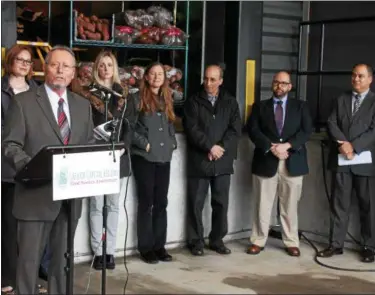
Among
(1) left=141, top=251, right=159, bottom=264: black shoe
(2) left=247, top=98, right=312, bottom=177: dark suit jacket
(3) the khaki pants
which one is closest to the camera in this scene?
(1) left=141, top=251, right=159, bottom=264: black shoe

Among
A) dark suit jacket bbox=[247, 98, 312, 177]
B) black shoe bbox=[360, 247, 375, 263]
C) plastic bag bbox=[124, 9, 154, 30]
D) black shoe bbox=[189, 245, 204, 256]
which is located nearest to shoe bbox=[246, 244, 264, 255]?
black shoe bbox=[189, 245, 204, 256]

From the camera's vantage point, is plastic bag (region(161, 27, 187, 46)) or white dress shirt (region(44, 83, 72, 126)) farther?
plastic bag (region(161, 27, 187, 46))

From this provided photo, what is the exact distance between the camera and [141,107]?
497cm

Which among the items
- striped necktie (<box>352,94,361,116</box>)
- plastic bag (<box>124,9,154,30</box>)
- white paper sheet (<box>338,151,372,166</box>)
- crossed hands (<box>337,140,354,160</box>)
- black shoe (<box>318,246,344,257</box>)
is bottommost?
black shoe (<box>318,246,344,257</box>)

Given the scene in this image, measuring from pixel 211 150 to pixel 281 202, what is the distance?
0.82m

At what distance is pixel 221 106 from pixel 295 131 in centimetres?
65

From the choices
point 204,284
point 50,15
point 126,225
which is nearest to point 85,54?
point 50,15

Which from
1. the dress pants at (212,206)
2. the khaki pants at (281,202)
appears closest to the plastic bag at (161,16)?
the dress pants at (212,206)

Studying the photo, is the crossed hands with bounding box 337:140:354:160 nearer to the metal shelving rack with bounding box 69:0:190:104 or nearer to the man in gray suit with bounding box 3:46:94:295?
the metal shelving rack with bounding box 69:0:190:104

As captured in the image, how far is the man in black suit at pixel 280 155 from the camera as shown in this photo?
5.33m

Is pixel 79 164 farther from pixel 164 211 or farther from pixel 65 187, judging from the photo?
pixel 164 211

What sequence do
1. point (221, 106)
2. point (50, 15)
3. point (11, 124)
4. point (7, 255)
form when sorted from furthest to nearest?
point (50, 15), point (221, 106), point (7, 255), point (11, 124)

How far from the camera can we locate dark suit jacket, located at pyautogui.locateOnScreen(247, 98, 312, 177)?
532 cm

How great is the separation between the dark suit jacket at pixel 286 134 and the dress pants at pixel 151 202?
2.68 feet
